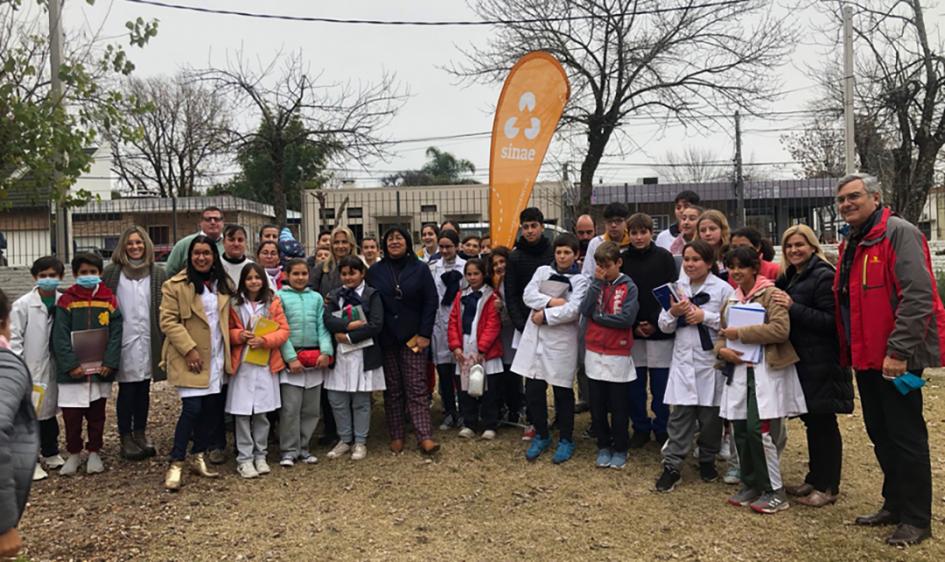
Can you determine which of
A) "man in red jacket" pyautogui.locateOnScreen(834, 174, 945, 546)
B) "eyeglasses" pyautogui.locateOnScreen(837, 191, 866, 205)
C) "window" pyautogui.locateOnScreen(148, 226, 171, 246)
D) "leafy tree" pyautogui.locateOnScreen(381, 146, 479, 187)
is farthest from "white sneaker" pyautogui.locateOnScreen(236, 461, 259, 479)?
"leafy tree" pyautogui.locateOnScreen(381, 146, 479, 187)

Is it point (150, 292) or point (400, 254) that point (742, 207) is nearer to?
point (400, 254)

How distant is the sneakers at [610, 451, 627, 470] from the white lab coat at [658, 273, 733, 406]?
0.71 m

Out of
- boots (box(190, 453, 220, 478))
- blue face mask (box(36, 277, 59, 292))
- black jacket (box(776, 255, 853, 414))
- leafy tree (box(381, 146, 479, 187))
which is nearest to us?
black jacket (box(776, 255, 853, 414))

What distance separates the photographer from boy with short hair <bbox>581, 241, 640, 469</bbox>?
5246mm

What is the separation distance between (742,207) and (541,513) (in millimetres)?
11322

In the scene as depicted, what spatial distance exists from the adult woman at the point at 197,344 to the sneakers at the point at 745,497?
12.2ft

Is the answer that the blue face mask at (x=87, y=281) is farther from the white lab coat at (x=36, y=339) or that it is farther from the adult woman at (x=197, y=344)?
the adult woman at (x=197, y=344)

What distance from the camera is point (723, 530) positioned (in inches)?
166

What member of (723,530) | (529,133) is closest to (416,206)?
(529,133)

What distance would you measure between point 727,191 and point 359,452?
13.2 meters

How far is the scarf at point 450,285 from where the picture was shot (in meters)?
6.57

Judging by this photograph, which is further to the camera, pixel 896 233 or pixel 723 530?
pixel 723 530

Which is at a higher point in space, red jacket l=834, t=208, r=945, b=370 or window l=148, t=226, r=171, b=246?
window l=148, t=226, r=171, b=246

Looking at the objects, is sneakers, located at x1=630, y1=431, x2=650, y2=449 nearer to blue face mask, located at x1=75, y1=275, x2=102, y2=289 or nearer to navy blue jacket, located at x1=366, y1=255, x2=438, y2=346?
navy blue jacket, located at x1=366, y1=255, x2=438, y2=346
